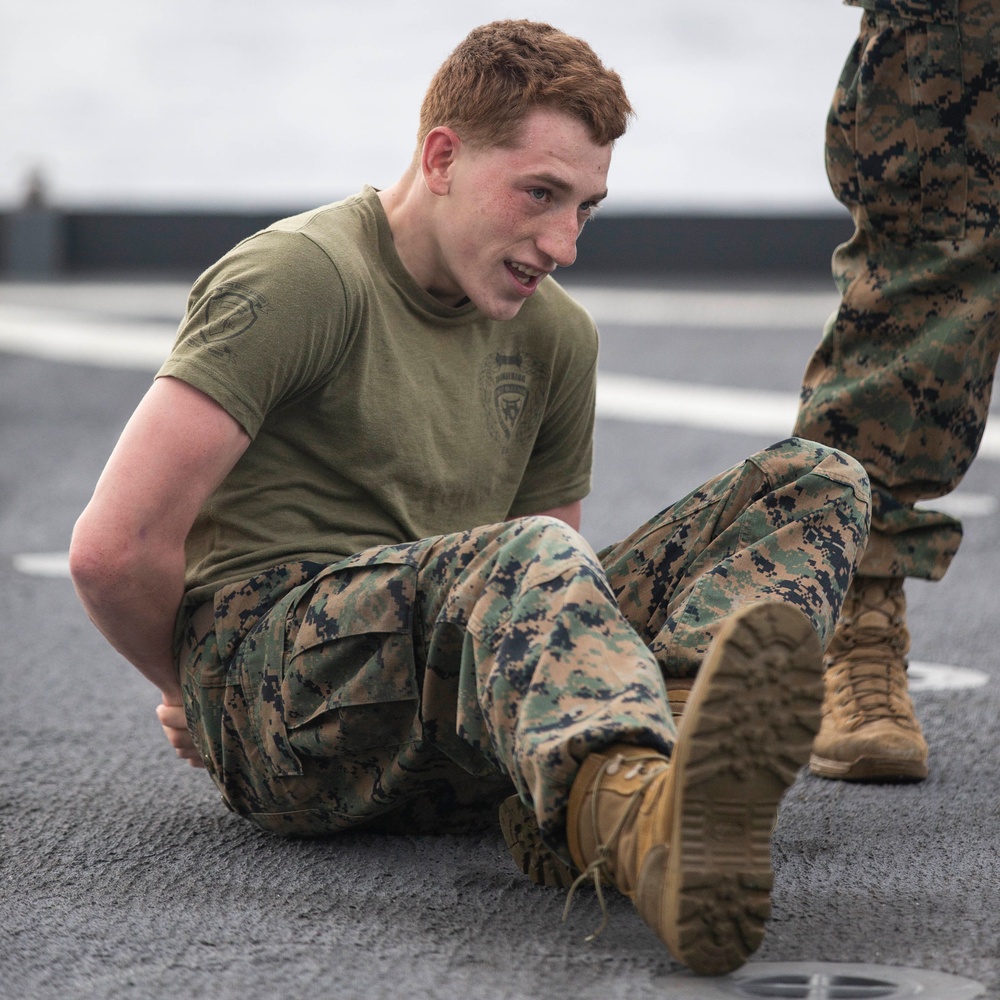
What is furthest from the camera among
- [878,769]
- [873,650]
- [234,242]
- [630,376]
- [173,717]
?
[234,242]

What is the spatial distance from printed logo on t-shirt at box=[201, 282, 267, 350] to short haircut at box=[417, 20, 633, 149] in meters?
0.27

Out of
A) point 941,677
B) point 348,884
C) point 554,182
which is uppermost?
point 554,182

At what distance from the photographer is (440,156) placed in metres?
1.42

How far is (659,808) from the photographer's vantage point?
3.26 ft

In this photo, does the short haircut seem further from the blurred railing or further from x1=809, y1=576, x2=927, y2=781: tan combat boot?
the blurred railing

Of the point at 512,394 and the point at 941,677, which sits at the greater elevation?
the point at 512,394

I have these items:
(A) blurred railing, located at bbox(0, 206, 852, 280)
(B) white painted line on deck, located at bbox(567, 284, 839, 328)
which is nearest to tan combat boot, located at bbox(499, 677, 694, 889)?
(B) white painted line on deck, located at bbox(567, 284, 839, 328)

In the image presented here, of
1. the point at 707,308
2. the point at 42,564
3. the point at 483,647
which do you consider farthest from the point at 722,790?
the point at 707,308

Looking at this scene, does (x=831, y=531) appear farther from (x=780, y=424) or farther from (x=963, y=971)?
(x=780, y=424)

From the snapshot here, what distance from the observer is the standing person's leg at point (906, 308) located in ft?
5.58

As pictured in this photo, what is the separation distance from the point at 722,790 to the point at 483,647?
23cm

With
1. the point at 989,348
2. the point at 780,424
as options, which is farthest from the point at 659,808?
the point at 780,424

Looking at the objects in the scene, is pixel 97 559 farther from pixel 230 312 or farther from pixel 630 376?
pixel 630 376

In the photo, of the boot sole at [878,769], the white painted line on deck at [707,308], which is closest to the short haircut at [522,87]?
the boot sole at [878,769]
